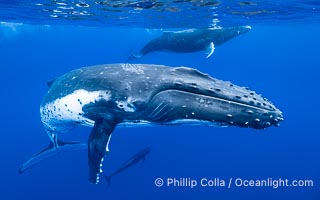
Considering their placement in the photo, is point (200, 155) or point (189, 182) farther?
point (200, 155)

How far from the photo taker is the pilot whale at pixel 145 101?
4.82 metres

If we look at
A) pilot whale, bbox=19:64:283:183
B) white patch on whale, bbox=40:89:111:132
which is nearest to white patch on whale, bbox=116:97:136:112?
pilot whale, bbox=19:64:283:183

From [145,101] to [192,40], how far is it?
13295 mm

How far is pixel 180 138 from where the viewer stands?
3234cm

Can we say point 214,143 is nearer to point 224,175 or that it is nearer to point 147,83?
point 224,175

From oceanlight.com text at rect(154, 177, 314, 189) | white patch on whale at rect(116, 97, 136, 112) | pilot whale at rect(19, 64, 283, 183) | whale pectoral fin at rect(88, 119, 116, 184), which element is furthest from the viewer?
oceanlight.com text at rect(154, 177, 314, 189)

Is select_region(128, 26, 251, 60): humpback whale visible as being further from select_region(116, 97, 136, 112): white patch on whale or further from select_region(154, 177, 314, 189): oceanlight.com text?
select_region(116, 97, 136, 112): white patch on whale

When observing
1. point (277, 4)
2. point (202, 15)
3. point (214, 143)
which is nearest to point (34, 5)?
point (202, 15)

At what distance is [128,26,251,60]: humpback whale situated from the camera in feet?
60.8

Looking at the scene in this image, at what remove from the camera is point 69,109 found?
289 inches

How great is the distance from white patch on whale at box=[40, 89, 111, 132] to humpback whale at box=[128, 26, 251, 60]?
10.9 metres

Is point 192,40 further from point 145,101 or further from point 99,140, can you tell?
point 145,101

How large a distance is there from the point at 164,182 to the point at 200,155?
6619 millimetres

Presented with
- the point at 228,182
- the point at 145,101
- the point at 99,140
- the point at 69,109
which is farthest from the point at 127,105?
the point at 228,182
